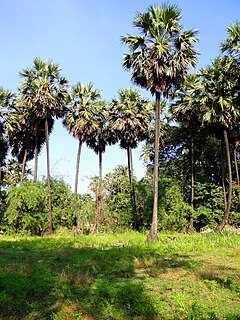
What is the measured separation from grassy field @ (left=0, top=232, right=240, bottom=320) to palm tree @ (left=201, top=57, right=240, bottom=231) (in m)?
13.9

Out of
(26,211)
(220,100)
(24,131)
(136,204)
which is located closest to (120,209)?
(136,204)

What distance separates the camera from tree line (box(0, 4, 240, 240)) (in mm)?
19359

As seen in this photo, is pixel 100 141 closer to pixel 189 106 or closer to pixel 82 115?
pixel 82 115

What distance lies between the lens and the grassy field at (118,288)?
646cm

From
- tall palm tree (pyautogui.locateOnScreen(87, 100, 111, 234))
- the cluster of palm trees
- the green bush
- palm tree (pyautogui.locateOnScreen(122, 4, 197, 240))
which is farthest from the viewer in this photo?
tall palm tree (pyautogui.locateOnScreen(87, 100, 111, 234))

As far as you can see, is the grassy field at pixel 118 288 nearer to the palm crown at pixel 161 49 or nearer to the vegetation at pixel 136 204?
the vegetation at pixel 136 204

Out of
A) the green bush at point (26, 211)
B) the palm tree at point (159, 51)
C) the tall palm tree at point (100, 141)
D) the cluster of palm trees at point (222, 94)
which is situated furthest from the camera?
the tall palm tree at point (100, 141)

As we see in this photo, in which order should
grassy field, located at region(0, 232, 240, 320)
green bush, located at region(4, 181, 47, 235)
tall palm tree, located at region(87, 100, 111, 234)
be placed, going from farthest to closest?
tall palm tree, located at region(87, 100, 111, 234) < green bush, located at region(4, 181, 47, 235) < grassy field, located at region(0, 232, 240, 320)

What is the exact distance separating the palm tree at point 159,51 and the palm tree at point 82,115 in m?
11.4

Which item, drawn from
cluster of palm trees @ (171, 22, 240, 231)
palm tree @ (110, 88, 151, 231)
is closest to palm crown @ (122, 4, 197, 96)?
cluster of palm trees @ (171, 22, 240, 231)

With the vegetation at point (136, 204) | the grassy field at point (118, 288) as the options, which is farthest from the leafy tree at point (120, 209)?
the grassy field at point (118, 288)

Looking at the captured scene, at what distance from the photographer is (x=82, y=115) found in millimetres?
30438

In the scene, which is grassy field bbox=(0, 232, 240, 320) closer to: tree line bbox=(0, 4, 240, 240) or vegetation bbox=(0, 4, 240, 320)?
vegetation bbox=(0, 4, 240, 320)

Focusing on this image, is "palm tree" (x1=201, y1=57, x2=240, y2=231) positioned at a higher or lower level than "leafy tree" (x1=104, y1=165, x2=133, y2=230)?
higher
